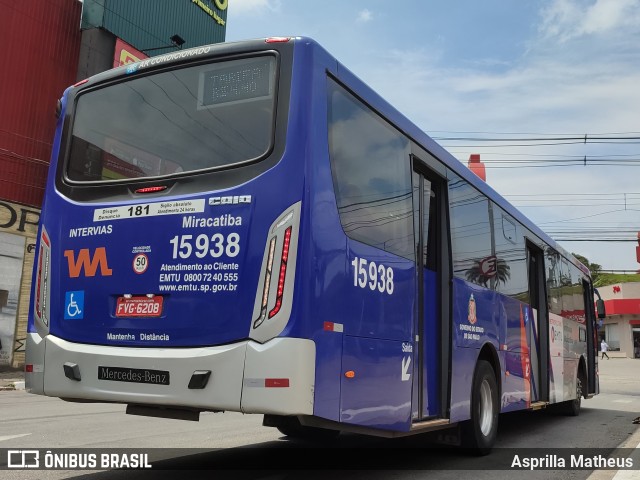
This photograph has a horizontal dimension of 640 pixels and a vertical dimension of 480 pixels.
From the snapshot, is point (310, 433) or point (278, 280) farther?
point (310, 433)

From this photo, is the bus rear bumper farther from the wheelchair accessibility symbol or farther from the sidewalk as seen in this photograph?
the sidewalk

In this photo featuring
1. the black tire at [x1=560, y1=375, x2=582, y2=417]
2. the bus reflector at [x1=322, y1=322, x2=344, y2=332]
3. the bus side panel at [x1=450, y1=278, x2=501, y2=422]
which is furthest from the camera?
the black tire at [x1=560, y1=375, x2=582, y2=417]

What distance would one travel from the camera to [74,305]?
16.9 ft

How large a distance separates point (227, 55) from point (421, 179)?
242 cm

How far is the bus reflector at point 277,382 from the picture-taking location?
4.24m

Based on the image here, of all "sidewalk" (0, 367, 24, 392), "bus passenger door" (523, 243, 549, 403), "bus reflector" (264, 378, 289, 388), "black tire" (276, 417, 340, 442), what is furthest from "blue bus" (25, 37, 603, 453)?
"sidewalk" (0, 367, 24, 392)

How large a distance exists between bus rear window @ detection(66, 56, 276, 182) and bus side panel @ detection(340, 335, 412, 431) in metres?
1.69

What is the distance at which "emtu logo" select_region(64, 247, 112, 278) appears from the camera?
5.09 m

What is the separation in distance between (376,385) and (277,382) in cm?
112

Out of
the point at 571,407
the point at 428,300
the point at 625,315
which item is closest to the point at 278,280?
the point at 428,300

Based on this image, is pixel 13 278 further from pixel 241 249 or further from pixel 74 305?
pixel 241 249

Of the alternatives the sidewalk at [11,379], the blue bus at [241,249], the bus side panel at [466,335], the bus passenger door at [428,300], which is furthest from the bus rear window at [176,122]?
the sidewalk at [11,379]

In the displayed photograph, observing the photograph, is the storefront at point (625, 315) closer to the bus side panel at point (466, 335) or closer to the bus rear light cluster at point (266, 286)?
the bus side panel at point (466, 335)

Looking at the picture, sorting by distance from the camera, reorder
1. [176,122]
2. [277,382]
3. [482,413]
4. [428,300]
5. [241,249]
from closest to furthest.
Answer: [277,382], [241,249], [176,122], [428,300], [482,413]
